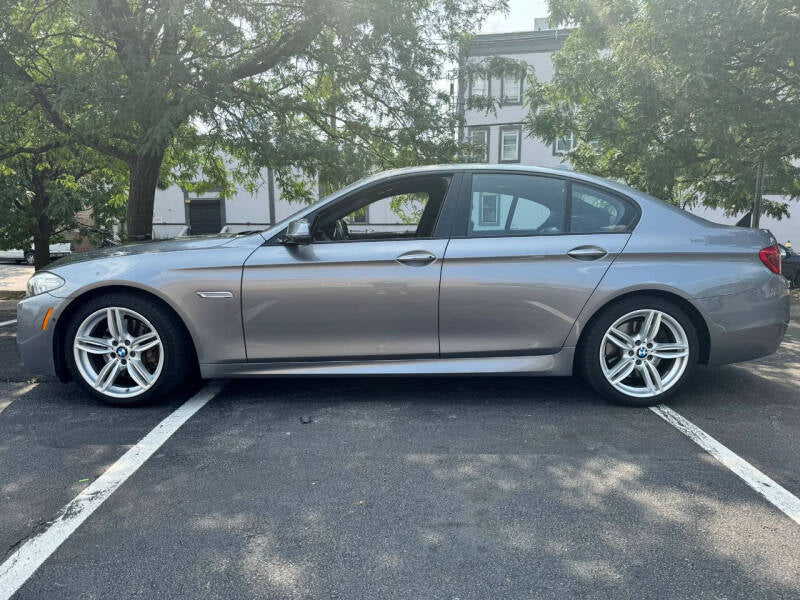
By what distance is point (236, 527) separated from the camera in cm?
259

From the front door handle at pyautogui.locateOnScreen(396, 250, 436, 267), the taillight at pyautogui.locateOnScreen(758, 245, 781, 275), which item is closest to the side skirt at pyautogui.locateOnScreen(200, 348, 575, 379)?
the front door handle at pyautogui.locateOnScreen(396, 250, 436, 267)

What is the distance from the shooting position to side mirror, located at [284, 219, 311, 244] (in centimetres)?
397

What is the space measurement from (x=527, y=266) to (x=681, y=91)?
221 inches

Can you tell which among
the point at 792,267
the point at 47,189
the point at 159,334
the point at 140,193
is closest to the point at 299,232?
the point at 159,334

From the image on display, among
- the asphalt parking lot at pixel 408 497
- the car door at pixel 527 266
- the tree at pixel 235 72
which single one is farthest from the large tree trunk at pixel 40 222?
the car door at pixel 527 266

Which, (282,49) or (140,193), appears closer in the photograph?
(282,49)

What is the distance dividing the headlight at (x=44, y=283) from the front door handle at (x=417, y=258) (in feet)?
7.19

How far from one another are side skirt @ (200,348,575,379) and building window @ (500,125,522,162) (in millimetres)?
27353

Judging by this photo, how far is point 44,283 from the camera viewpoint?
4172mm

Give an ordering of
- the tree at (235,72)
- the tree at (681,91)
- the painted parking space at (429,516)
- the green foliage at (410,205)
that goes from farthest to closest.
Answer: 1. the tree at (681,91)
2. the tree at (235,72)
3. the green foliage at (410,205)
4. the painted parking space at (429,516)

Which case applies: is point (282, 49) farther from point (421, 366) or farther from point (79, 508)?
point (79, 508)

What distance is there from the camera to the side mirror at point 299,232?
13.0 feet

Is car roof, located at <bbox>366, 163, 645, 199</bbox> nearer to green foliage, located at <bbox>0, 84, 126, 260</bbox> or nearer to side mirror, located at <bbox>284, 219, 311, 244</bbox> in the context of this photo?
side mirror, located at <bbox>284, 219, 311, 244</bbox>

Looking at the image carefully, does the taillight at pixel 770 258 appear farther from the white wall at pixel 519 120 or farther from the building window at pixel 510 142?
the building window at pixel 510 142
